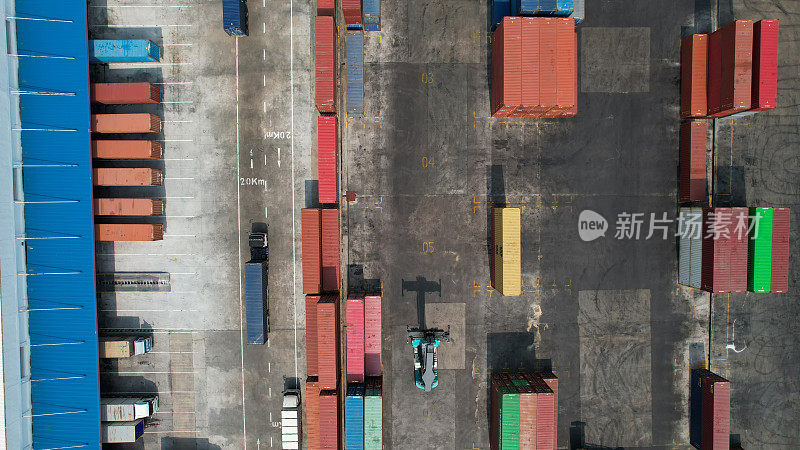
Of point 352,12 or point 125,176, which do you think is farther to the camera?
point 125,176

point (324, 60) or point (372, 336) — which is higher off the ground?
point (324, 60)

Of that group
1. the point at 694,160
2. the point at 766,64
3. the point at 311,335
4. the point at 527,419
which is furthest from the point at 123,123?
the point at 766,64

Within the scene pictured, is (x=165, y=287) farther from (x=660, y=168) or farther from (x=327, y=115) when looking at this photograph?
(x=660, y=168)

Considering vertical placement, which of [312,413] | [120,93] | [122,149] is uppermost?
[120,93]

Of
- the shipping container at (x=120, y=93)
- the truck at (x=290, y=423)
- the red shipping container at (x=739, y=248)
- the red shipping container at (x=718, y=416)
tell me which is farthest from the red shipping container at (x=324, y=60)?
the red shipping container at (x=718, y=416)

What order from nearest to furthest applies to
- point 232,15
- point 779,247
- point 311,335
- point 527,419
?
point 527,419, point 779,247, point 232,15, point 311,335

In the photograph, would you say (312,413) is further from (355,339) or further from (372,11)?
(372,11)

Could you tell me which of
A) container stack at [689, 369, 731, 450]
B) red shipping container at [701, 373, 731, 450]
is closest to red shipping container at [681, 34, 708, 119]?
container stack at [689, 369, 731, 450]

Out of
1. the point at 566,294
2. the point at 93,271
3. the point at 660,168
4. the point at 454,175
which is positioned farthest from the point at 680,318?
the point at 93,271
